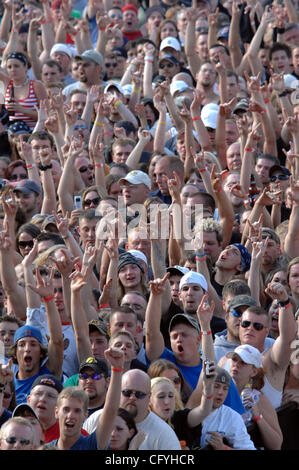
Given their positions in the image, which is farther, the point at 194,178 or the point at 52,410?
the point at 194,178

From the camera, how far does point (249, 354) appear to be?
8055mm

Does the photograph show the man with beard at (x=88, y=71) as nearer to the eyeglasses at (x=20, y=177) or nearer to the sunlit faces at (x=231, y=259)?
the eyeglasses at (x=20, y=177)

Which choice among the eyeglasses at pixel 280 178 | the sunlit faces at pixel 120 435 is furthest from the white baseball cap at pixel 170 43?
the sunlit faces at pixel 120 435

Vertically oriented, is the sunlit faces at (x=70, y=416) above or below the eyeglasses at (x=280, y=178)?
below

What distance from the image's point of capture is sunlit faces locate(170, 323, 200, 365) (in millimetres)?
8305

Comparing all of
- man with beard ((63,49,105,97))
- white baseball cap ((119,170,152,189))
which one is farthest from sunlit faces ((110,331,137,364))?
man with beard ((63,49,105,97))

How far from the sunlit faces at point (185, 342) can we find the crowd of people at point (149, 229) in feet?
0.04

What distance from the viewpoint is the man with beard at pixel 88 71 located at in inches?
511

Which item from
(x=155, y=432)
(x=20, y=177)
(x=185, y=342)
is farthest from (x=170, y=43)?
(x=155, y=432)

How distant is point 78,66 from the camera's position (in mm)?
13094

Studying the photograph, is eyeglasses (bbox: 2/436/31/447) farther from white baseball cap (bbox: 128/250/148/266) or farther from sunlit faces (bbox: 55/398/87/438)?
white baseball cap (bbox: 128/250/148/266)

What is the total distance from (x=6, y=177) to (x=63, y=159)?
0.61 meters
